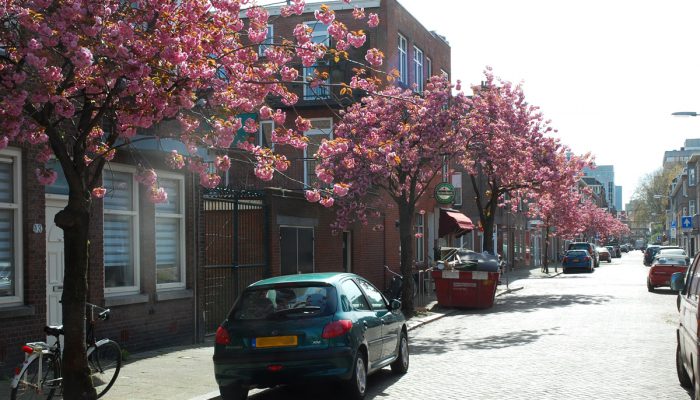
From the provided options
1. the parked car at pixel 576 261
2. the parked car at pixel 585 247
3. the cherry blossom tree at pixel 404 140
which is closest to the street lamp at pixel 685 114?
the cherry blossom tree at pixel 404 140

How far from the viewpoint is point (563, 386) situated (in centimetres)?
1002

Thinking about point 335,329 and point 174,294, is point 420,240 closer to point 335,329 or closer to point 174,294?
point 174,294

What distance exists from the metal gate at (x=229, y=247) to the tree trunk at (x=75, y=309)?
7.18 m

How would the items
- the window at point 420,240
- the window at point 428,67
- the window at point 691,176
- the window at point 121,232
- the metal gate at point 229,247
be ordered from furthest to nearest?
the window at point 691,176 < the window at point 428,67 < the window at point 420,240 < the metal gate at point 229,247 < the window at point 121,232

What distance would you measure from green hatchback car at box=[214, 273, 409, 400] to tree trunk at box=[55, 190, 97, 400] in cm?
155

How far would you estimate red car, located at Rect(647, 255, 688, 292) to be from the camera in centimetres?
2967

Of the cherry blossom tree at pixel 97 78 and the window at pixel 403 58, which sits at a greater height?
the window at pixel 403 58

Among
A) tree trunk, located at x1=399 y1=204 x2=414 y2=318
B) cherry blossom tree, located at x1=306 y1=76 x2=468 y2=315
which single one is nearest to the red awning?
cherry blossom tree, located at x1=306 y1=76 x2=468 y2=315

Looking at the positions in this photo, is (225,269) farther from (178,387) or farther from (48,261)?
(178,387)

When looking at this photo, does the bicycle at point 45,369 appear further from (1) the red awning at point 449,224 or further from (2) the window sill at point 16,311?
(1) the red awning at point 449,224

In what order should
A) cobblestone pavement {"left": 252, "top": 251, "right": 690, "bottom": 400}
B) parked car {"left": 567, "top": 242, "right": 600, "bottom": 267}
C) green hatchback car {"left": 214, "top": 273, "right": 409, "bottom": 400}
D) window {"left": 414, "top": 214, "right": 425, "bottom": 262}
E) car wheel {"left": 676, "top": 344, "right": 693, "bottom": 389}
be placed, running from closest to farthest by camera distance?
green hatchback car {"left": 214, "top": 273, "right": 409, "bottom": 400}
car wheel {"left": 676, "top": 344, "right": 693, "bottom": 389}
cobblestone pavement {"left": 252, "top": 251, "right": 690, "bottom": 400}
window {"left": 414, "top": 214, "right": 425, "bottom": 262}
parked car {"left": 567, "top": 242, "right": 600, "bottom": 267}

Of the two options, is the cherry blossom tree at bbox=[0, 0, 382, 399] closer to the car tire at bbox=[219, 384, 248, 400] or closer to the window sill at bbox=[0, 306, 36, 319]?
the car tire at bbox=[219, 384, 248, 400]

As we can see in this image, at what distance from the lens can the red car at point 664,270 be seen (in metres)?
29.7

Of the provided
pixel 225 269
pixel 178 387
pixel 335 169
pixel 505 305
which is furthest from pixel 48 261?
pixel 505 305
